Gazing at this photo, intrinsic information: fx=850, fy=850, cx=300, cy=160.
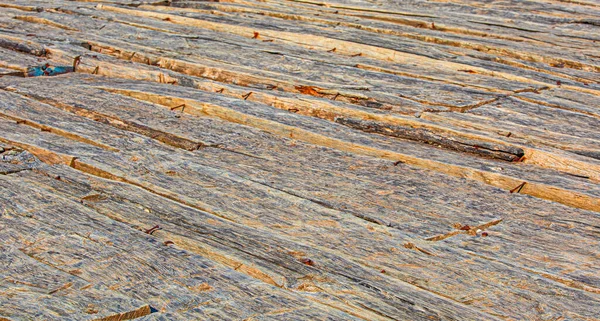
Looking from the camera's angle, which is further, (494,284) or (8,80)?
(8,80)

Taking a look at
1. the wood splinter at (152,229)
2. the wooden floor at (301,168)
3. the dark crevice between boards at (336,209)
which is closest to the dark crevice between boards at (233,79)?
the wooden floor at (301,168)

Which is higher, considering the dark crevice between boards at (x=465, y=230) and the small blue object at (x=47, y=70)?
the small blue object at (x=47, y=70)

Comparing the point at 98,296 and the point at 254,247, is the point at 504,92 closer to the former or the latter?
the point at 254,247

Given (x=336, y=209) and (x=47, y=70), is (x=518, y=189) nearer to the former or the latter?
(x=336, y=209)

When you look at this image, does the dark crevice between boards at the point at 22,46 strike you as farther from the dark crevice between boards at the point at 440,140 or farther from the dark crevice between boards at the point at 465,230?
the dark crevice between boards at the point at 465,230

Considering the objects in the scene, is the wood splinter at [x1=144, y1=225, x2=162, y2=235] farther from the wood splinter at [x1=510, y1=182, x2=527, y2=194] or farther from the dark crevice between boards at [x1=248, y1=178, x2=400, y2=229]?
the wood splinter at [x1=510, y1=182, x2=527, y2=194]

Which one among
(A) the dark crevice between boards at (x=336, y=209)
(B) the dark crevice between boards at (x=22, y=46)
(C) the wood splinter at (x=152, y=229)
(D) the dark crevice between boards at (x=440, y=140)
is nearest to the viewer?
(C) the wood splinter at (x=152, y=229)

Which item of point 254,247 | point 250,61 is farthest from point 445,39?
point 254,247
